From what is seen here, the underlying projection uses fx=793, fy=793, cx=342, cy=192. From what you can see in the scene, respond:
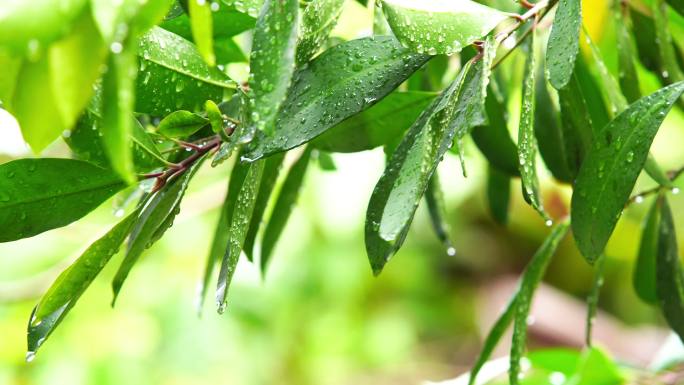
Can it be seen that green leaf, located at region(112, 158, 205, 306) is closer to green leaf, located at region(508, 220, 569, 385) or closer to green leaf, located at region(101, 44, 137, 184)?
green leaf, located at region(101, 44, 137, 184)

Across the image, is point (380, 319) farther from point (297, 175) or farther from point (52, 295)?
point (52, 295)

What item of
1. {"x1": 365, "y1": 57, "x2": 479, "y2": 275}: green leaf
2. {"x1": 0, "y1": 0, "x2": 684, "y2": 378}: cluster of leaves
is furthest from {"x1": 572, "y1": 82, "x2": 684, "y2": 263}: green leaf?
{"x1": 365, "y1": 57, "x2": 479, "y2": 275}: green leaf

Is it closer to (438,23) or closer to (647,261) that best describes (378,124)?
(438,23)

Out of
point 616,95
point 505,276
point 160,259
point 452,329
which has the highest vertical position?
point 616,95

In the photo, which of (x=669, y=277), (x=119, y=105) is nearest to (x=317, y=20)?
(x=119, y=105)

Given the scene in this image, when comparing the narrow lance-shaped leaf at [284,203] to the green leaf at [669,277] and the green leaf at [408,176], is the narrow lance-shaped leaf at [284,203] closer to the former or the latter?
the green leaf at [408,176]

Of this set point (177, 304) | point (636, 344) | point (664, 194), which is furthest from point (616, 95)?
point (177, 304)
